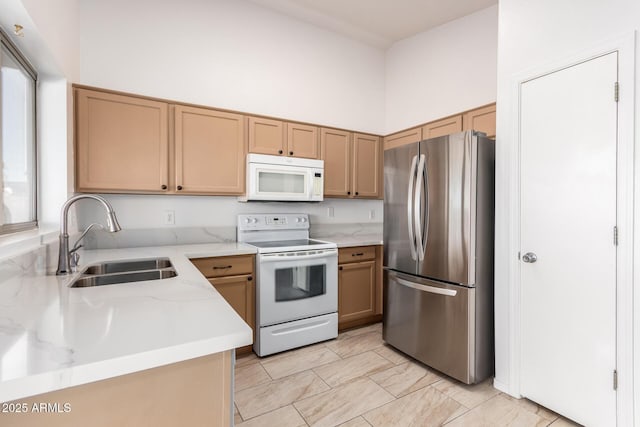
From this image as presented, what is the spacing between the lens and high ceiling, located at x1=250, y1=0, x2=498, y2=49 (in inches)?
119

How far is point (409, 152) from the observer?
2.47 metres

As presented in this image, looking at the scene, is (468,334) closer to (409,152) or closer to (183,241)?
(409,152)

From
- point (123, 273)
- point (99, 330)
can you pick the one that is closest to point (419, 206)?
point (123, 273)

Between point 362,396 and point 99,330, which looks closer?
point 99,330

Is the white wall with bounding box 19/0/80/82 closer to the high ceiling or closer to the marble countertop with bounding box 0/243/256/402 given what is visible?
the marble countertop with bounding box 0/243/256/402

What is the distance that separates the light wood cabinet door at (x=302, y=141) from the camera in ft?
10.0

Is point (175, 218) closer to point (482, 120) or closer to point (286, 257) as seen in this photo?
point (286, 257)

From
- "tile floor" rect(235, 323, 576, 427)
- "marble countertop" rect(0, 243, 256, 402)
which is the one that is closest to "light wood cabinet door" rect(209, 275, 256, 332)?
"tile floor" rect(235, 323, 576, 427)

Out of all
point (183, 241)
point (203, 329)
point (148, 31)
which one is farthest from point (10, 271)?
point (148, 31)

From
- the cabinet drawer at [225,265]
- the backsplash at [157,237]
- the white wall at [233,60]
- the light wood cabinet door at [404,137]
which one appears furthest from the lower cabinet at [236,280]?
the light wood cabinet door at [404,137]

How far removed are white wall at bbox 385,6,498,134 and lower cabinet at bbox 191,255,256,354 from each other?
249 centimetres

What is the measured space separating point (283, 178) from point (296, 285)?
100 centimetres

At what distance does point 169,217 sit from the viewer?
9.05 ft

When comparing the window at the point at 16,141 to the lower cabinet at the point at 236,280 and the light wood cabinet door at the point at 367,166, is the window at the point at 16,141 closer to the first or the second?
the lower cabinet at the point at 236,280
